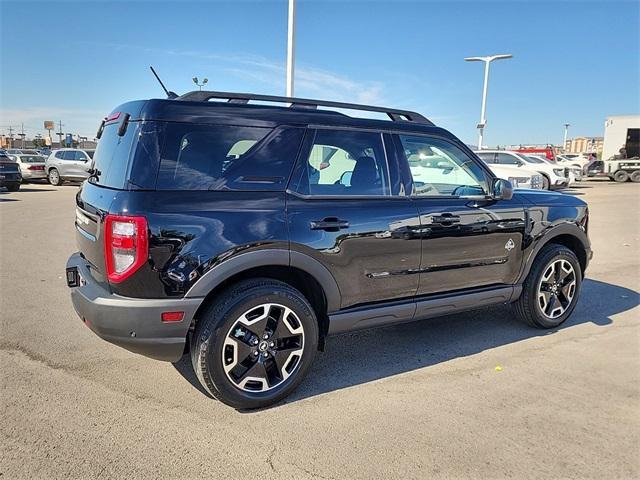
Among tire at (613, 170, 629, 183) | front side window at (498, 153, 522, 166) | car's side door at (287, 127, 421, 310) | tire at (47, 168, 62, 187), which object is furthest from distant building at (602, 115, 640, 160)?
car's side door at (287, 127, 421, 310)

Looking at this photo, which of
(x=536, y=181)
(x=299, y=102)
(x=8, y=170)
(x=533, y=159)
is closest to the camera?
(x=299, y=102)

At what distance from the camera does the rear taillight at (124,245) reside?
2576 millimetres

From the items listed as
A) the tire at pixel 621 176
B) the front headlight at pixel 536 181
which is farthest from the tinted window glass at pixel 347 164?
the tire at pixel 621 176

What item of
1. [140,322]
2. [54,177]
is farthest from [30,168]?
[140,322]

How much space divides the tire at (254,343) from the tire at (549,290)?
2.26 metres

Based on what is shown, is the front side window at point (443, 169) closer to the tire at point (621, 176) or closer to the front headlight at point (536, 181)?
the front headlight at point (536, 181)

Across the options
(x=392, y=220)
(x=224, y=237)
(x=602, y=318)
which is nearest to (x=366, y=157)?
(x=392, y=220)

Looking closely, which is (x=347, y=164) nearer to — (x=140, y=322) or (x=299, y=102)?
(x=299, y=102)

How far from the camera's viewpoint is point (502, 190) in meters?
3.84

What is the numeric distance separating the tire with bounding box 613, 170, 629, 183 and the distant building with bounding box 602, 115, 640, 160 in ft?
5.36

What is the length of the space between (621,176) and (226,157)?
32772mm

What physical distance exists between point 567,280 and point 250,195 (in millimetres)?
3305

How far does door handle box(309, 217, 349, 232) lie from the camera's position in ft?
9.96

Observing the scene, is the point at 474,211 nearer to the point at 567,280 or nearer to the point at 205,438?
the point at 567,280
